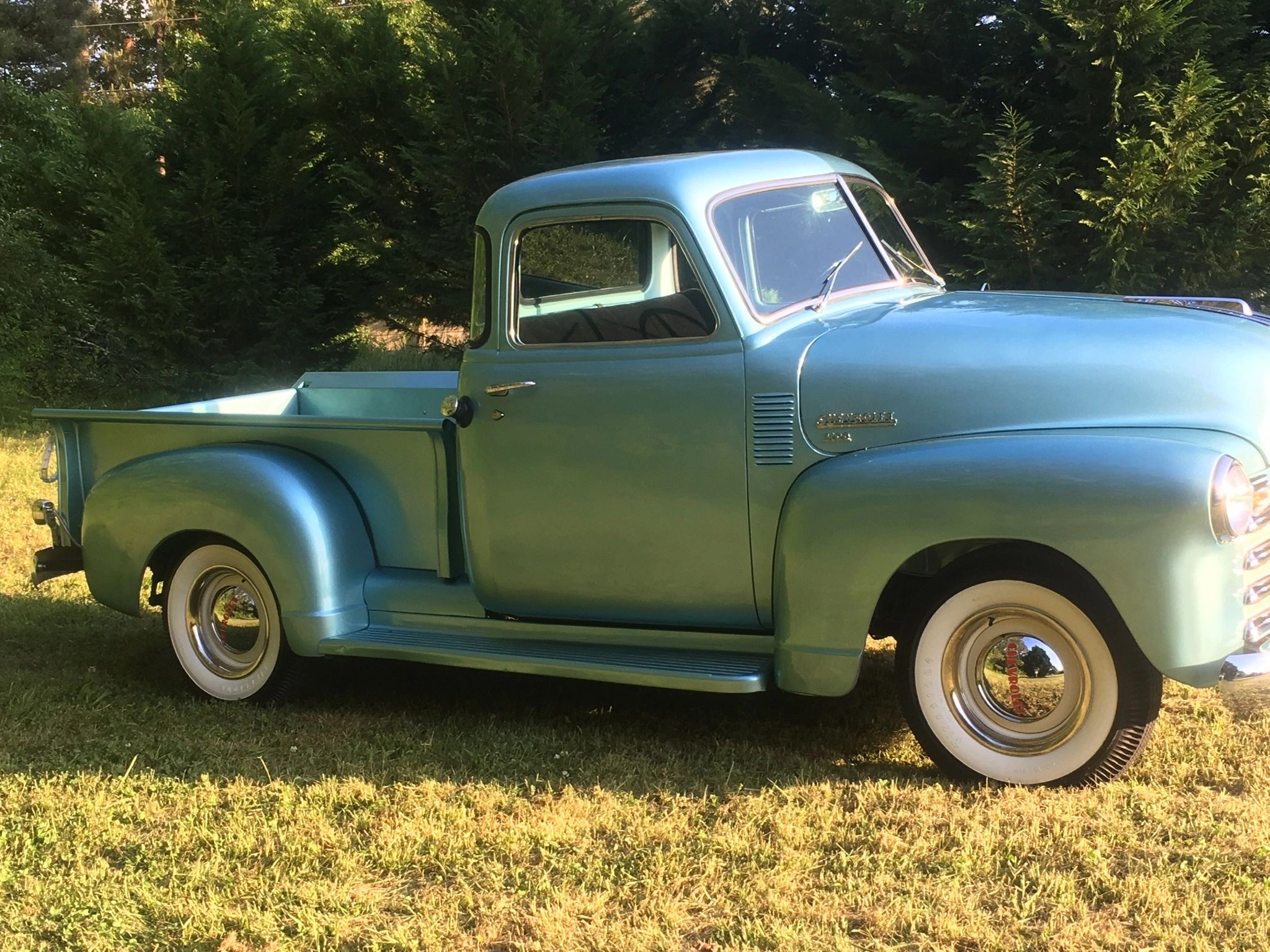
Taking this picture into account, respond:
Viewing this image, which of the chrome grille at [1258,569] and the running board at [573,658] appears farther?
the running board at [573,658]

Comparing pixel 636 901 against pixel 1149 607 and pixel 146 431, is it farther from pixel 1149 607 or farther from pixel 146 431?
pixel 146 431

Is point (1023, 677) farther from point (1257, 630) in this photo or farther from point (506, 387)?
point (506, 387)

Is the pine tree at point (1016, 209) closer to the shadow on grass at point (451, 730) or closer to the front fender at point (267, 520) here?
the shadow on grass at point (451, 730)

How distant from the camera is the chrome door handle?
4207 millimetres

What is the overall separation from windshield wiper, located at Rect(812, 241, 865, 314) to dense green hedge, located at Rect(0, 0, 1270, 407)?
481cm

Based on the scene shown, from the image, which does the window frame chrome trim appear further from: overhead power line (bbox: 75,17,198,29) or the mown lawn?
overhead power line (bbox: 75,17,198,29)

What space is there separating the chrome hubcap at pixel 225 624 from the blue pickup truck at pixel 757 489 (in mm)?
13

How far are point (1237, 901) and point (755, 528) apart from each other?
1652mm

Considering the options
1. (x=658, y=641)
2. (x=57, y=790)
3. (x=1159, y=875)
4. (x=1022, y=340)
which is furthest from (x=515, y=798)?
(x=1022, y=340)

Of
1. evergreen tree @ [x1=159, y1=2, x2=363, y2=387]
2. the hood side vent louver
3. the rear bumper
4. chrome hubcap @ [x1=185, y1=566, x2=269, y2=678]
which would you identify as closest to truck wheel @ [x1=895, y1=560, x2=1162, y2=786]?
the hood side vent louver

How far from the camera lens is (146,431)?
16.6ft

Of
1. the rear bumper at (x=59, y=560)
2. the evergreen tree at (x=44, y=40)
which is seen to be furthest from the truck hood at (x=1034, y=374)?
the evergreen tree at (x=44, y=40)

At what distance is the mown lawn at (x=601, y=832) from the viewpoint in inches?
119

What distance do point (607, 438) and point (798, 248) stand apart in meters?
0.95
